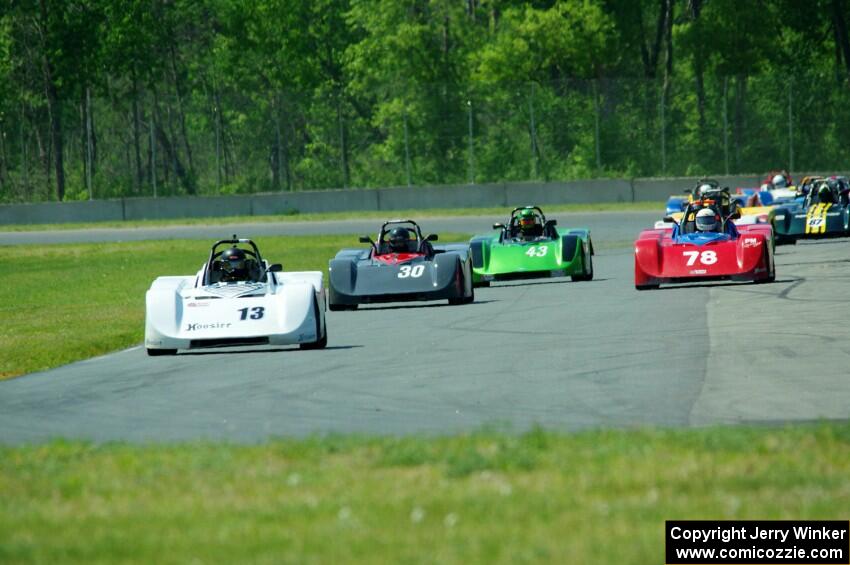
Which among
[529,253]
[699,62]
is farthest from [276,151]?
[529,253]

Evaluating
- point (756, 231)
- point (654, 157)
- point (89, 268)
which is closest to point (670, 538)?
point (756, 231)

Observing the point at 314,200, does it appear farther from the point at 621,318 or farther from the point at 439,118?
the point at 621,318

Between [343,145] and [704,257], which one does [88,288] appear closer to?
[704,257]

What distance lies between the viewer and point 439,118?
54.1 m

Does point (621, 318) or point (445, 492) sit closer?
point (445, 492)

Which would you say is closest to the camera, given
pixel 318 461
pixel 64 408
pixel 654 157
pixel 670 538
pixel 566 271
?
pixel 670 538

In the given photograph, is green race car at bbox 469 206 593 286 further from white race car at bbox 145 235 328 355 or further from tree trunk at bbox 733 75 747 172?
tree trunk at bbox 733 75 747 172

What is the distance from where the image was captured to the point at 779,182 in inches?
1618

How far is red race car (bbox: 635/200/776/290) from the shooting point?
22562 millimetres

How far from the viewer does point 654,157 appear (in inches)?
2089

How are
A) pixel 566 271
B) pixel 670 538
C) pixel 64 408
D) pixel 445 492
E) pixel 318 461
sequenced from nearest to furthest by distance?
pixel 670 538 → pixel 445 492 → pixel 318 461 → pixel 64 408 → pixel 566 271

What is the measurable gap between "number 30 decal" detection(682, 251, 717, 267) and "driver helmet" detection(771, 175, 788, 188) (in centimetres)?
1907

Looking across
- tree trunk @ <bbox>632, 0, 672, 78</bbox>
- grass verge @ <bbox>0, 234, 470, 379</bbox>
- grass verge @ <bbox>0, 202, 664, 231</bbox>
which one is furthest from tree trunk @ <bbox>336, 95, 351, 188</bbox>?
tree trunk @ <bbox>632, 0, 672, 78</bbox>

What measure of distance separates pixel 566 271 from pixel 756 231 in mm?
3313
